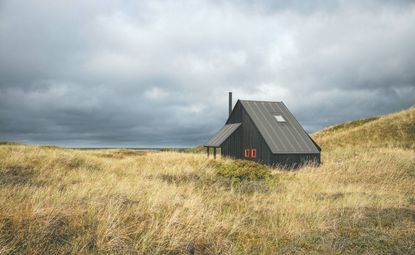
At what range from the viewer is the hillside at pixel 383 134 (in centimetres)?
3900

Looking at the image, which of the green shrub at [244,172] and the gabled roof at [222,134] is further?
the gabled roof at [222,134]

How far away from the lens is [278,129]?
1058 inches

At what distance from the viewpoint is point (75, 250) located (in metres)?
4.68

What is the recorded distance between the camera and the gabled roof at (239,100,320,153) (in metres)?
25.3

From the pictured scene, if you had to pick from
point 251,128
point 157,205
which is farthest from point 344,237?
point 251,128

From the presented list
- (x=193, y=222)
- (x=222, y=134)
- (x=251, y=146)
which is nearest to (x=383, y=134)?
(x=251, y=146)

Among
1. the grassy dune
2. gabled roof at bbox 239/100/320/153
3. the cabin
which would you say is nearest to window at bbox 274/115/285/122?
the cabin

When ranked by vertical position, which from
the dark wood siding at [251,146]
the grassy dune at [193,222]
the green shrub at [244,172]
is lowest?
the grassy dune at [193,222]

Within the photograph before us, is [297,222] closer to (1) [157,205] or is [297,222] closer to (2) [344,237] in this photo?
(2) [344,237]

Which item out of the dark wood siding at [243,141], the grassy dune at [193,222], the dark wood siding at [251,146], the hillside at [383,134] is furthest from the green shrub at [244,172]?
the hillside at [383,134]

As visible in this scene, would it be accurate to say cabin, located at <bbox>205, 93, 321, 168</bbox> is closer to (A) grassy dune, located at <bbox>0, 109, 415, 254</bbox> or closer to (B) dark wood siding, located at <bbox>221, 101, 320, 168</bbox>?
(B) dark wood siding, located at <bbox>221, 101, 320, 168</bbox>

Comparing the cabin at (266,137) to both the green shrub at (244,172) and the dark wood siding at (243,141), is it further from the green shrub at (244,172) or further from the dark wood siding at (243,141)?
the green shrub at (244,172)

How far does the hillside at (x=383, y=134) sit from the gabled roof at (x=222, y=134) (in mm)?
17926

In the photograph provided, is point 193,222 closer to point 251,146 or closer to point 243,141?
point 251,146
